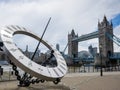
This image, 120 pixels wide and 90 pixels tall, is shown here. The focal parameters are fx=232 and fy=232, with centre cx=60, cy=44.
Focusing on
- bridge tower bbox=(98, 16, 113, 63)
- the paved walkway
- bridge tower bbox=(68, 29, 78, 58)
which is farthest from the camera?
bridge tower bbox=(68, 29, 78, 58)

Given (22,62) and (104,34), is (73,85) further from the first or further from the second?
(104,34)

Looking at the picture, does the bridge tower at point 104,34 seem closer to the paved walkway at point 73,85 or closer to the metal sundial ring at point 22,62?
the paved walkway at point 73,85

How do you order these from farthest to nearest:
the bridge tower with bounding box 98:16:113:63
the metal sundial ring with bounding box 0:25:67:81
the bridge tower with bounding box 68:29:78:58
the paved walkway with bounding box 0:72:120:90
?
1. the bridge tower with bounding box 68:29:78:58
2. the bridge tower with bounding box 98:16:113:63
3. the paved walkway with bounding box 0:72:120:90
4. the metal sundial ring with bounding box 0:25:67:81

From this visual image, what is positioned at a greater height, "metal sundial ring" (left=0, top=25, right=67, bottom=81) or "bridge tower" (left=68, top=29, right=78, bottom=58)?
"bridge tower" (left=68, top=29, right=78, bottom=58)

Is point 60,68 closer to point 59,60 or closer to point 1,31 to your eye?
point 59,60

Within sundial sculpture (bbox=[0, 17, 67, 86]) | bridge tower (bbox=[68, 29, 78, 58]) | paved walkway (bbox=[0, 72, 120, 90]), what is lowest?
paved walkway (bbox=[0, 72, 120, 90])

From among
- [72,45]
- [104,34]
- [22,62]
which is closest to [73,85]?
[22,62]

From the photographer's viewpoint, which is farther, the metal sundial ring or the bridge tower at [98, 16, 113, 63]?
the bridge tower at [98, 16, 113, 63]

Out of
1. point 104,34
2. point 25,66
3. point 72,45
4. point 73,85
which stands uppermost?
point 104,34

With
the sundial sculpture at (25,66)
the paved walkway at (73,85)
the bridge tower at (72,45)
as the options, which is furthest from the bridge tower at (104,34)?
the sundial sculpture at (25,66)

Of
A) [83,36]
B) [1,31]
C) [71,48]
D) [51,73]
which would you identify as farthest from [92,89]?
[71,48]

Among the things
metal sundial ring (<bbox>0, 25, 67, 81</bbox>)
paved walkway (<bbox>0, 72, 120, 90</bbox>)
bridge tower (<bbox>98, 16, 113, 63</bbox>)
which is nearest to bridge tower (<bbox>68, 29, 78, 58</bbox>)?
bridge tower (<bbox>98, 16, 113, 63</bbox>)

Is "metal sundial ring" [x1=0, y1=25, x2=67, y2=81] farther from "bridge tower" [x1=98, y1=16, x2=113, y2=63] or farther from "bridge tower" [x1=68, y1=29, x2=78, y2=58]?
"bridge tower" [x1=68, y1=29, x2=78, y2=58]

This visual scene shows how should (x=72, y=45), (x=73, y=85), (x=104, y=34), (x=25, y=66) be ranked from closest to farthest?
(x=25, y=66), (x=73, y=85), (x=104, y=34), (x=72, y=45)
